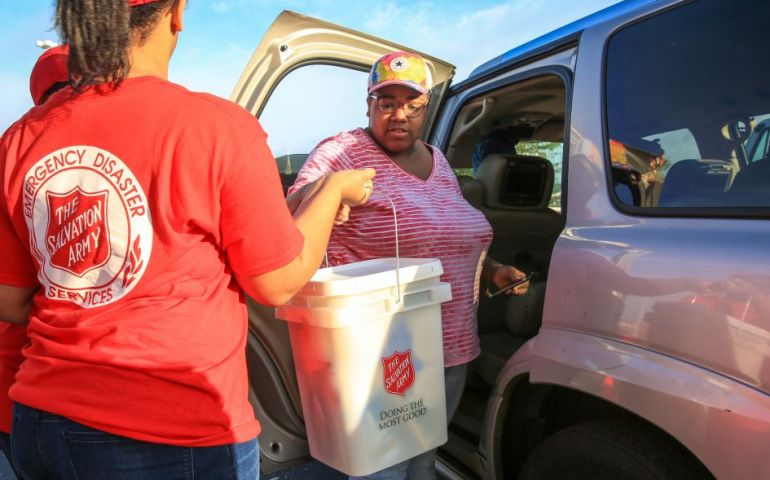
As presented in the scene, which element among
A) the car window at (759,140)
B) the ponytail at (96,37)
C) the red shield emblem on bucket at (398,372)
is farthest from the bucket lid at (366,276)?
the car window at (759,140)

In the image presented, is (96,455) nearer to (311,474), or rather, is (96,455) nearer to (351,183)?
(351,183)

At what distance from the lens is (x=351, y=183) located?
4.75 ft

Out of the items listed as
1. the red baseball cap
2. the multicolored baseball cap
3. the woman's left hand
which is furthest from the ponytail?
the woman's left hand

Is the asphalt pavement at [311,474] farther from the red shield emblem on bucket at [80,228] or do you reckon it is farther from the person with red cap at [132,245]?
the red shield emblem on bucket at [80,228]

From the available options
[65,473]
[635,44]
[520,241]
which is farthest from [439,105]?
[65,473]

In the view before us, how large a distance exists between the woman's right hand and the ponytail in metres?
0.54

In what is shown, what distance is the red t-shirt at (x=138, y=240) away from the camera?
3.17 ft

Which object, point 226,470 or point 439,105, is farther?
point 439,105

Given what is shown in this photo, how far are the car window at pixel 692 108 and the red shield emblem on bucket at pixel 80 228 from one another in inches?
54.4

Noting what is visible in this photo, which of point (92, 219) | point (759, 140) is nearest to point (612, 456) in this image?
point (759, 140)

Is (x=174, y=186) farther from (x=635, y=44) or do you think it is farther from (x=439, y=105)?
(x=439, y=105)

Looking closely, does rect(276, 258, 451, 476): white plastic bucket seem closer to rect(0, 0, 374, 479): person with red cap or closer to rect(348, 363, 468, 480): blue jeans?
rect(348, 363, 468, 480): blue jeans

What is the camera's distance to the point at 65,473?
1025 millimetres

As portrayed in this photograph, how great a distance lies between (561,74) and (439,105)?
1.06m
